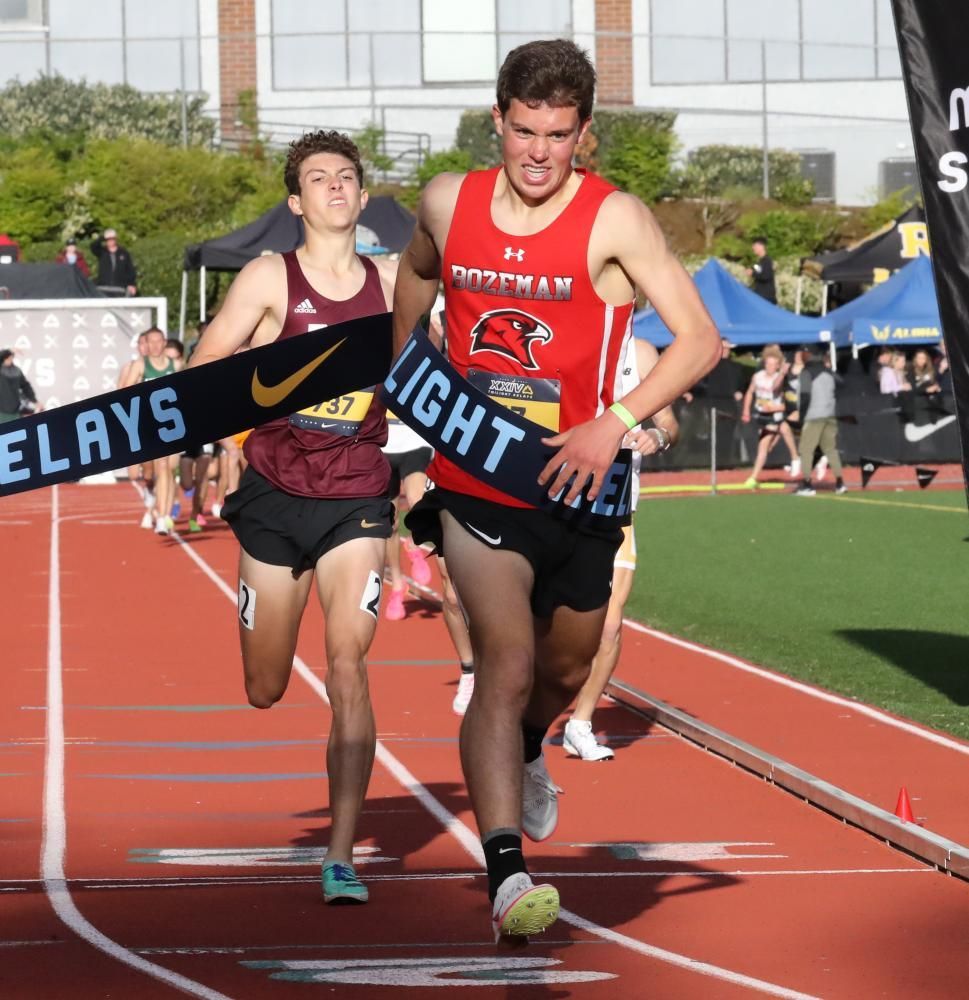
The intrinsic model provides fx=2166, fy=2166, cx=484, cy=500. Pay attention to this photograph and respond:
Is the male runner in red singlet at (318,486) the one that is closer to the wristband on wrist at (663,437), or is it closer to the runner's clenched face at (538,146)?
the wristband on wrist at (663,437)

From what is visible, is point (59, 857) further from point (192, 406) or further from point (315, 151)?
Result: point (315, 151)

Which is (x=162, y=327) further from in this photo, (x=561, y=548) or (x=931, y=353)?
(x=561, y=548)

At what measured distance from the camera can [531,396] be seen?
5.82m

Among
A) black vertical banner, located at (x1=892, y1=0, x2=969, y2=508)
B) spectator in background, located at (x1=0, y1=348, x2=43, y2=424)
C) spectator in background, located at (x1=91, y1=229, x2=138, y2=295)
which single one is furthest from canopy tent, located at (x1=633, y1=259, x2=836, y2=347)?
black vertical banner, located at (x1=892, y1=0, x2=969, y2=508)

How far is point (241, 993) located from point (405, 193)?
39.8 metres

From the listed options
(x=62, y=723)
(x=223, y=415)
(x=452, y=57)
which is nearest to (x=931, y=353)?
(x=452, y=57)

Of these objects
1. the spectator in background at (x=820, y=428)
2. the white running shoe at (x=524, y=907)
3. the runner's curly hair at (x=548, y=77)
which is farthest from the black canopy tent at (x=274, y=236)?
the white running shoe at (x=524, y=907)

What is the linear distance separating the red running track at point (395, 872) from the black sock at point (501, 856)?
0.39 meters

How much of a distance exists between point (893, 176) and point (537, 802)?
44.8m

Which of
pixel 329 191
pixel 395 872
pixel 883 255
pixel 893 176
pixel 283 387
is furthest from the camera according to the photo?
pixel 893 176

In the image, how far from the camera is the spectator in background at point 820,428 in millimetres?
30453

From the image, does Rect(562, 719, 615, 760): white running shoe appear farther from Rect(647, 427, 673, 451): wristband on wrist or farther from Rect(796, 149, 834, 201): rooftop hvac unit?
Rect(796, 149, 834, 201): rooftop hvac unit

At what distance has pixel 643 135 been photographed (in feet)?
155

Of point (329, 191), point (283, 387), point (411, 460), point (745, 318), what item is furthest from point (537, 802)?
point (745, 318)
